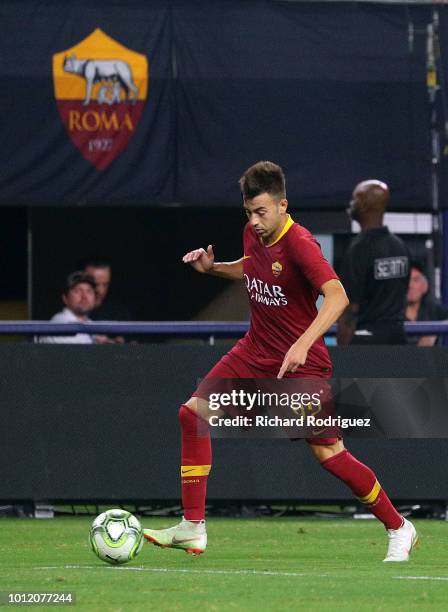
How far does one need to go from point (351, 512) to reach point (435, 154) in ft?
14.1

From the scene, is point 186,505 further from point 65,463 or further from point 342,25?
point 342,25

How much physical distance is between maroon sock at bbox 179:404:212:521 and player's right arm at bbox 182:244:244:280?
31.1 inches

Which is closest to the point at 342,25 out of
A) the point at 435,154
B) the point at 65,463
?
the point at 435,154

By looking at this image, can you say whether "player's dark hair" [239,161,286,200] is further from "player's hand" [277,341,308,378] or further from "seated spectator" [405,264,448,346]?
"seated spectator" [405,264,448,346]

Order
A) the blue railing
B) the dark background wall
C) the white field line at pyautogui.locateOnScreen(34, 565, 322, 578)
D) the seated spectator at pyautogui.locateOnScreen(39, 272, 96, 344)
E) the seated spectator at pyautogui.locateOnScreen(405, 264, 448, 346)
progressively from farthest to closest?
the seated spectator at pyautogui.locateOnScreen(405, 264, 448, 346) < the seated spectator at pyautogui.locateOnScreen(39, 272, 96, 344) < the blue railing < the dark background wall < the white field line at pyautogui.locateOnScreen(34, 565, 322, 578)

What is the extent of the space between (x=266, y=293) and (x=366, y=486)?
3.87ft

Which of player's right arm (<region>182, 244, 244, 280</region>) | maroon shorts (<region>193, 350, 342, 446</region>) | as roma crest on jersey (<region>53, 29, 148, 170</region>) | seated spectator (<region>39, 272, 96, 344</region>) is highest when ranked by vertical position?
as roma crest on jersey (<region>53, 29, 148, 170</region>)

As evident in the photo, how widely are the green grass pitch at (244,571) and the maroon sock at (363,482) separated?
26cm

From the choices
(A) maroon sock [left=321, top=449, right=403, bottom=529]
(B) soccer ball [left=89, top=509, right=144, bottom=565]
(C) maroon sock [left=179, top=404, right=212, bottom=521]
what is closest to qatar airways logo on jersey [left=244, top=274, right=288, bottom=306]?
(C) maroon sock [left=179, top=404, right=212, bottom=521]

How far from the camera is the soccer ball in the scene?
28.6 feet

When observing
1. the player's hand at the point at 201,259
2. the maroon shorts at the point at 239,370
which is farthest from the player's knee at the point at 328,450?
the player's hand at the point at 201,259

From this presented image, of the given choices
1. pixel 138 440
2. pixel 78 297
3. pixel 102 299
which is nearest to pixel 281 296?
pixel 138 440

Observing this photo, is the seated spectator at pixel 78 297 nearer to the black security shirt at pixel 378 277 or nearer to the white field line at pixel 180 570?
the black security shirt at pixel 378 277

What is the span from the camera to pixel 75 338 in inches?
521
